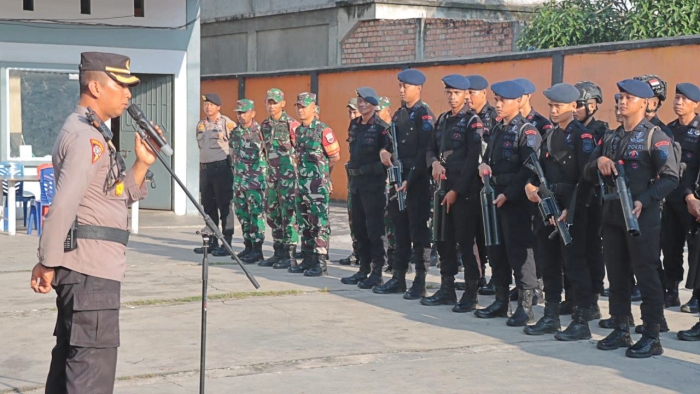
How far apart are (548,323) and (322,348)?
1.83 meters

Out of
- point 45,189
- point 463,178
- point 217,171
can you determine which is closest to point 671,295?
point 463,178

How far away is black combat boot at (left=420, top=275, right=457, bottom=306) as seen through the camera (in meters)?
9.05

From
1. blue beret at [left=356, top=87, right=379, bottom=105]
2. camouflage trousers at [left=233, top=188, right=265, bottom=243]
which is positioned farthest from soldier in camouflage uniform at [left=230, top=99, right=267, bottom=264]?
blue beret at [left=356, top=87, right=379, bottom=105]

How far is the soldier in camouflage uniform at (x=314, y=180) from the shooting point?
35.4 ft

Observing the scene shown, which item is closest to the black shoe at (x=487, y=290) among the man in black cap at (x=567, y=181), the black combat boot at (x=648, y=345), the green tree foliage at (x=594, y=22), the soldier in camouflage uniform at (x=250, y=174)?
the man in black cap at (x=567, y=181)

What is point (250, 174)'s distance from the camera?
→ 1195 cm

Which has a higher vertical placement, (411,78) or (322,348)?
(411,78)

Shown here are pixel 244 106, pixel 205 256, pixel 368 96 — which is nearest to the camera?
pixel 205 256

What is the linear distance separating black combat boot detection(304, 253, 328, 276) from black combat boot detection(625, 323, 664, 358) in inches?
171

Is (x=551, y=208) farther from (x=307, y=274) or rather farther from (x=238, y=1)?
(x=238, y=1)

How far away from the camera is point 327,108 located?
20.5 metres

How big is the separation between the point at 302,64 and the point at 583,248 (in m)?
20.4

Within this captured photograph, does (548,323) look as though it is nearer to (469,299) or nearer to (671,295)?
(469,299)

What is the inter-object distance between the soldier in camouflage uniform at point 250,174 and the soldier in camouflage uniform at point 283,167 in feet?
1.25
